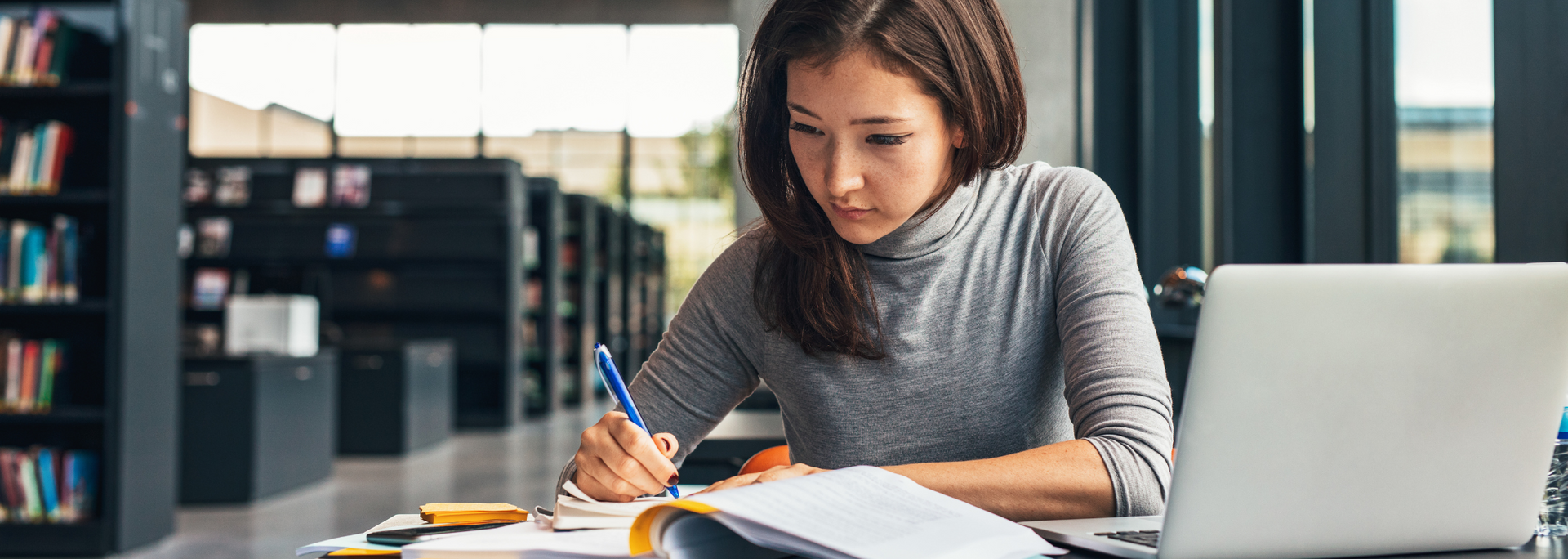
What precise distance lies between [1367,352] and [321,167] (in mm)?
7631

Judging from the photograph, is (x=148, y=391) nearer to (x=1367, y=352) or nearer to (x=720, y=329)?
(x=720, y=329)

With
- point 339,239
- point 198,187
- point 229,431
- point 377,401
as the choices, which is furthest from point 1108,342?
point 198,187

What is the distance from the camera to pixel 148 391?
12.1 feet

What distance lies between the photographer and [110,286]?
11.6ft

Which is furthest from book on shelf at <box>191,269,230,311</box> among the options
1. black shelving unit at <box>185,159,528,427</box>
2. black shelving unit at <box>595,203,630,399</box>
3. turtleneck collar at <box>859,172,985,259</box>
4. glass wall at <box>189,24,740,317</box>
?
turtleneck collar at <box>859,172,985,259</box>

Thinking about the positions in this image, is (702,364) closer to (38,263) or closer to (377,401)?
(38,263)

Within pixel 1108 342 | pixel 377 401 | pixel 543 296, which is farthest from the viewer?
pixel 543 296

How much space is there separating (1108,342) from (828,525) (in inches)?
17.5

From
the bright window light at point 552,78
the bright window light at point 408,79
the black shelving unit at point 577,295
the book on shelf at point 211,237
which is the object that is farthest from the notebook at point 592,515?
the bright window light at point 408,79

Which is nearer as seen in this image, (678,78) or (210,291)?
(210,291)

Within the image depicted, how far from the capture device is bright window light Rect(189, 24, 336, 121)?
40.6 feet

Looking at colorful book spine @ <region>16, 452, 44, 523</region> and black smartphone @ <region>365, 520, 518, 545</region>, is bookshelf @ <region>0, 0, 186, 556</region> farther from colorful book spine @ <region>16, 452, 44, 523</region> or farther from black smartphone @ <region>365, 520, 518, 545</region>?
black smartphone @ <region>365, 520, 518, 545</region>

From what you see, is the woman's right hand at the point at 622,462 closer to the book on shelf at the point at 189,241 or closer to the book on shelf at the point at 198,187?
the book on shelf at the point at 189,241

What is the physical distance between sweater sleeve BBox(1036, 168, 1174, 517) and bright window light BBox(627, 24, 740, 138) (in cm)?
1159
